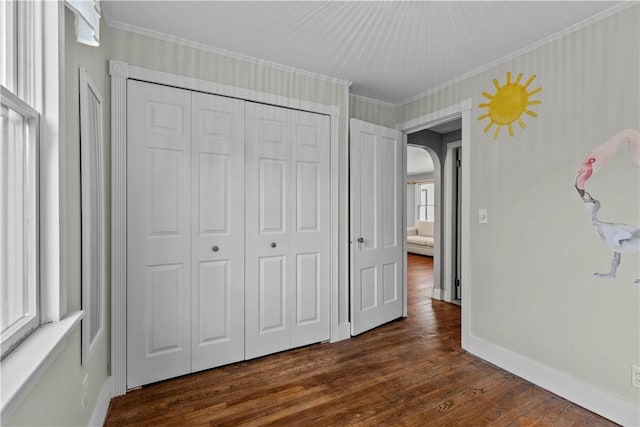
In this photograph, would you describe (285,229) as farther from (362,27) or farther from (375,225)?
(362,27)

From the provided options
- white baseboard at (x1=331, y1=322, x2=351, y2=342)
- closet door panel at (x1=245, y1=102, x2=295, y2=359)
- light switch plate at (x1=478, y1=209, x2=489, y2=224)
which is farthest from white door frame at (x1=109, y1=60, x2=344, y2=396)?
light switch plate at (x1=478, y1=209, x2=489, y2=224)

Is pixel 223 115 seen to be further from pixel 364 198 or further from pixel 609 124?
pixel 609 124

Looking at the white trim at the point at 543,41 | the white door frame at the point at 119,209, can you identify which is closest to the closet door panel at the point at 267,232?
the white door frame at the point at 119,209

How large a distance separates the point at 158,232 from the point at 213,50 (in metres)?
1.38

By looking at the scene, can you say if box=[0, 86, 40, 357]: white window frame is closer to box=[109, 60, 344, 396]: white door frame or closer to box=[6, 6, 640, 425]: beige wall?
box=[6, 6, 640, 425]: beige wall

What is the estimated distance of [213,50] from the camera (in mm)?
2373

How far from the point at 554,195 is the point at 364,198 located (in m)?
1.48

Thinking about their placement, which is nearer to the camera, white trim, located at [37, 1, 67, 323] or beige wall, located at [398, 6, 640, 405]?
white trim, located at [37, 1, 67, 323]

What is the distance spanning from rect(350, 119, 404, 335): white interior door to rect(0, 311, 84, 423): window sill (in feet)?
7.36

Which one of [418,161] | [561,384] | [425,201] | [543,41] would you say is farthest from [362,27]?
[425,201]

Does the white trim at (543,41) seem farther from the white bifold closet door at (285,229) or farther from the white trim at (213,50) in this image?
the white bifold closet door at (285,229)

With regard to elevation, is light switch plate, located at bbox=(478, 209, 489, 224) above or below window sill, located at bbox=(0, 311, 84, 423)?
above

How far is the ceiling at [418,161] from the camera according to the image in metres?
6.74

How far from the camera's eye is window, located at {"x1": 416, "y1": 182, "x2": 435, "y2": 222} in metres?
10.3
